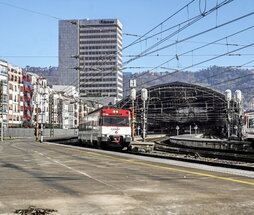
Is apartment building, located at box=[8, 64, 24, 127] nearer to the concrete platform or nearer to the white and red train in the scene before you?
the concrete platform

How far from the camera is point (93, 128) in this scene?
41.9 metres

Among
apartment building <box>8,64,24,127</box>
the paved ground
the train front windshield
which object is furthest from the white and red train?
apartment building <box>8,64,24,127</box>

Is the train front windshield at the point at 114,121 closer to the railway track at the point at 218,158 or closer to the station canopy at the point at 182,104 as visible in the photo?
the railway track at the point at 218,158

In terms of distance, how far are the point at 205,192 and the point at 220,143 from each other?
34355 millimetres

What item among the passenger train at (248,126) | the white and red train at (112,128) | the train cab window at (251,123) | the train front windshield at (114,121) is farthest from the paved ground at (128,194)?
the train cab window at (251,123)

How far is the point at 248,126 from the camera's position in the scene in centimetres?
4066

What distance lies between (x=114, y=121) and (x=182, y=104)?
85.8 m

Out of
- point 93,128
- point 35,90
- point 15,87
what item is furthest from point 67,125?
point 93,128

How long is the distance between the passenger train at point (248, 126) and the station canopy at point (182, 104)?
68591mm

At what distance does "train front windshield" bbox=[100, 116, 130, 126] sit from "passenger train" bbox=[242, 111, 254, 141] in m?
11.7

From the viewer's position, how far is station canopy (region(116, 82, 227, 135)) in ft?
371

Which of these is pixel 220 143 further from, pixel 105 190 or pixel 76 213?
pixel 76 213

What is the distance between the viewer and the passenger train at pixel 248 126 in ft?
130

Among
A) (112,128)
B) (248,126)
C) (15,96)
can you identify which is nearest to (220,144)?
(248,126)
